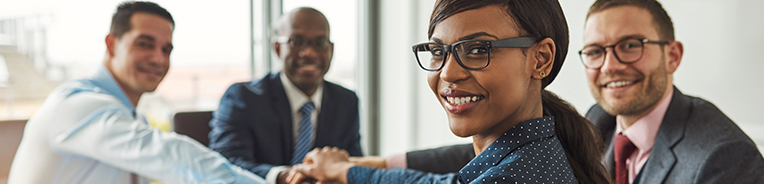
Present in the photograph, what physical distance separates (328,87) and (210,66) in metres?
0.59

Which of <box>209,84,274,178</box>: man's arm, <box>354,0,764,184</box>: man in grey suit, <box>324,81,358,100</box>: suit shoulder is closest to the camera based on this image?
<box>354,0,764,184</box>: man in grey suit

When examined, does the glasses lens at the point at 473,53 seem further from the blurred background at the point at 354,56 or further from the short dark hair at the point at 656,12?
the blurred background at the point at 354,56

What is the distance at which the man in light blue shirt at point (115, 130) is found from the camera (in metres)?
1.11

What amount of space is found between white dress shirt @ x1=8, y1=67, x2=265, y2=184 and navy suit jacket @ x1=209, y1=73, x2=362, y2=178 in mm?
556

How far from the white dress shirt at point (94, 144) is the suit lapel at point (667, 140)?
1187 millimetres

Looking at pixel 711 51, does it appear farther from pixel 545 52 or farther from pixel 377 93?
pixel 377 93

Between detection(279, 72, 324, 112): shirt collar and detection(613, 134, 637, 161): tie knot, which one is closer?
detection(613, 134, 637, 161): tie knot

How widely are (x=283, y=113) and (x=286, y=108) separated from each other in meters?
0.03

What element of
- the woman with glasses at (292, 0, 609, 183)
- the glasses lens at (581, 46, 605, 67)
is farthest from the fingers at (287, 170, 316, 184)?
the glasses lens at (581, 46, 605, 67)

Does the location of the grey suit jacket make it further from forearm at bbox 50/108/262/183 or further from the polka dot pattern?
forearm at bbox 50/108/262/183

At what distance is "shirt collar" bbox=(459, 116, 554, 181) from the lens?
75cm

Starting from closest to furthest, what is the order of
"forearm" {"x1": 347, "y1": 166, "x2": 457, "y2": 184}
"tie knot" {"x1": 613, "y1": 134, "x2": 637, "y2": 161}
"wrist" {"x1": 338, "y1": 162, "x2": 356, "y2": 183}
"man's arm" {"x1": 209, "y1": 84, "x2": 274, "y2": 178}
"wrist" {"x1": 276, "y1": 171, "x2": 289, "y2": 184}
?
"forearm" {"x1": 347, "y1": 166, "x2": 457, "y2": 184} < "wrist" {"x1": 338, "y1": 162, "x2": 356, "y2": 183} < "tie knot" {"x1": 613, "y1": 134, "x2": 637, "y2": 161} < "wrist" {"x1": 276, "y1": 171, "x2": 289, "y2": 184} < "man's arm" {"x1": 209, "y1": 84, "x2": 274, "y2": 178}

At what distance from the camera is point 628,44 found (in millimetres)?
1252

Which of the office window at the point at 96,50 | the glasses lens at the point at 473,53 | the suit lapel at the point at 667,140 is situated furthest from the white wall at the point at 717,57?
the office window at the point at 96,50
